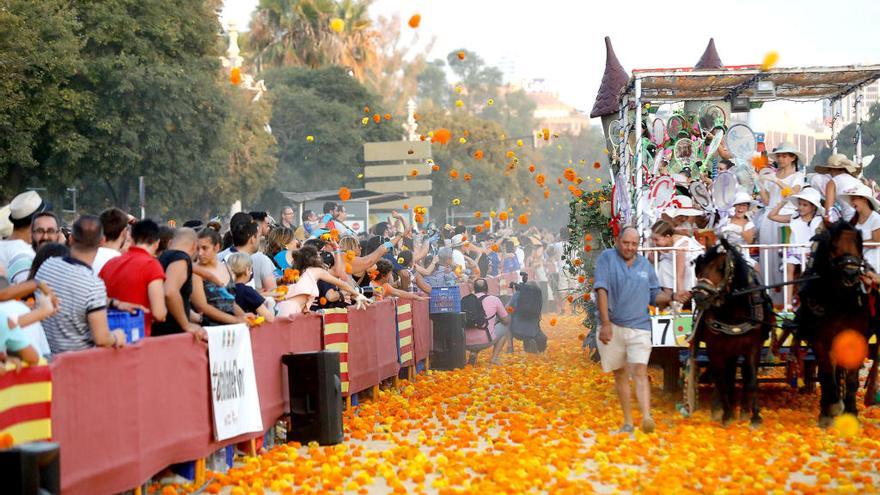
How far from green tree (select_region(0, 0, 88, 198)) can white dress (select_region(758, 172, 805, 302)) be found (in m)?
21.9

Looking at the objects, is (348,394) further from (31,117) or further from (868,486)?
(31,117)

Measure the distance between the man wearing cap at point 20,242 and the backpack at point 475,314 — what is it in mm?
10797

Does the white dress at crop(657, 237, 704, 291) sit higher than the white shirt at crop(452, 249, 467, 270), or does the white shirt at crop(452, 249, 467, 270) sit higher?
the white dress at crop(657, 237, 704, 291)

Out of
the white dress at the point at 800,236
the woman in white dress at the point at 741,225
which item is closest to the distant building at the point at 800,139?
the woman in white dress at the point at 741,225

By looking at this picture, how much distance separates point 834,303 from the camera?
42.1 ft

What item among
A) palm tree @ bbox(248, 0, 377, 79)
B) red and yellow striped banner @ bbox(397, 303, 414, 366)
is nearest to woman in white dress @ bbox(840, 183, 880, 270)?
red and yellow striped banner @ bbox(397, 303, 414, 366)

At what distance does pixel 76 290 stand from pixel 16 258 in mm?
2837

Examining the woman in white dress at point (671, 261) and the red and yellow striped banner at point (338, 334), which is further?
the woman in white dress at point (671, 261)

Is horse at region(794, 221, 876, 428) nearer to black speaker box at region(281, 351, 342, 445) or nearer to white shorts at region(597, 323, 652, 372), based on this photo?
white shorts at region(597, 323, 652, 372)

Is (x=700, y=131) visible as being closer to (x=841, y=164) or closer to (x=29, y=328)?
(x=841, y=164)

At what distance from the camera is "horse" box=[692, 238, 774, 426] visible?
13.0 m

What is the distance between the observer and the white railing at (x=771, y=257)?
14367 mm

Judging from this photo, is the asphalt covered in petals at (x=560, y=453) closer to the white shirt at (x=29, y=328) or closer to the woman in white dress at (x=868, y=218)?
the woman in white dress at (x=868, y=218)

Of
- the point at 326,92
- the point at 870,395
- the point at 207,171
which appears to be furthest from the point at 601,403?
the point at 326,92
